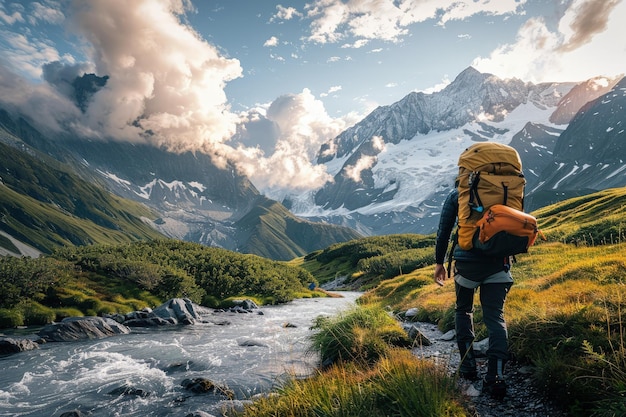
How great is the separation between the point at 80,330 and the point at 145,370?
11.5 metres

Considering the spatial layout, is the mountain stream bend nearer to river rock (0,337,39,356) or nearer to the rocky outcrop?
river rock (0,337,39,356)

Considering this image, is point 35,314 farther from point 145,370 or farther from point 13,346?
point 145,370

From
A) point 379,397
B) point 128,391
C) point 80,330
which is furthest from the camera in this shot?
point 80,330

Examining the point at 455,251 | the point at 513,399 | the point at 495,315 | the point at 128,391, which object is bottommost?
the point at 128,391

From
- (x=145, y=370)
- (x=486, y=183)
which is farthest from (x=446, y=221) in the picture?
(x=145, y=370)

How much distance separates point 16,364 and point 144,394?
10.3 metres

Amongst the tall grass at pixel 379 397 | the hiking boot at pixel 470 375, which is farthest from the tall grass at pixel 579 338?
the tall grass at pixel 379 397

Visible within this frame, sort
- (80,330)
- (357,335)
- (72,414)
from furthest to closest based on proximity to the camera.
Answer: (80,330)
(357,335)
(72,414)

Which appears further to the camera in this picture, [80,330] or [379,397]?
[80,330]

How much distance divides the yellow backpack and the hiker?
486 mm

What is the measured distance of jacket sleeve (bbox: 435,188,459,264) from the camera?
303 inches

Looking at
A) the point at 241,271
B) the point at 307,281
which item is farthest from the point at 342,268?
the point at 241,271

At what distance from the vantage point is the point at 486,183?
6.71 meters

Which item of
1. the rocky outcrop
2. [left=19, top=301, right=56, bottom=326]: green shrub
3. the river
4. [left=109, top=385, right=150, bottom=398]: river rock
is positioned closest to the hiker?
the river
